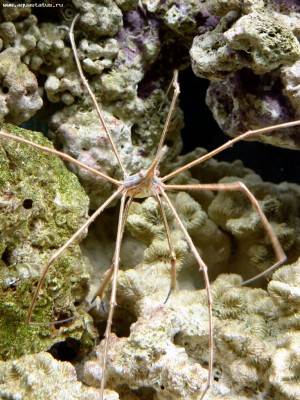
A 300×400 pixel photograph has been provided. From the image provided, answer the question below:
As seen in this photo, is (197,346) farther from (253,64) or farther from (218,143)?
(218,143)

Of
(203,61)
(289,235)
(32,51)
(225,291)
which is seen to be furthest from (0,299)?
(289,235)

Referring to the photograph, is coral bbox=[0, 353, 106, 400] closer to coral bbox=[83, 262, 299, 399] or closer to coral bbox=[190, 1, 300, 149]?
coral bbox=[83, 262, 299, 399]

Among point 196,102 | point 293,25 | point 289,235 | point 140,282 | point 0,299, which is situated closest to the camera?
point 0,299

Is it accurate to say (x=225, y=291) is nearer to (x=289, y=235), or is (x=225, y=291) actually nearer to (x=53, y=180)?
(x=289, y=235)

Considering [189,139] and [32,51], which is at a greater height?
[32,51]

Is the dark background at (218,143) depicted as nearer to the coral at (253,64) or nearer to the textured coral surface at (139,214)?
the textured coral surface at (139,214)

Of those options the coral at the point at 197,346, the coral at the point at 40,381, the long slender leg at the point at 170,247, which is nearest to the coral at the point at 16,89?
the long slender leg at the point at 170,247

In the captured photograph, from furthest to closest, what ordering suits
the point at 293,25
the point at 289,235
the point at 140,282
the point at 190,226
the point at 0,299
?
the point at 190,226 < the point at 289,235 < the point at 140,282 < the point at 293,25 < the point at 0,299
